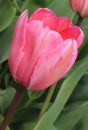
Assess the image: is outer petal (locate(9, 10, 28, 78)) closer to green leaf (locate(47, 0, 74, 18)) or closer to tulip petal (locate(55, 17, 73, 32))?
tulip petal (locate(55, 17, 73, 32))

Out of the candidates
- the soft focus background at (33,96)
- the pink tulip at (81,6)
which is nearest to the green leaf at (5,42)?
the soft focus background at (33,96)

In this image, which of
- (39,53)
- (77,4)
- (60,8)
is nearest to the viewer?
(39,53)

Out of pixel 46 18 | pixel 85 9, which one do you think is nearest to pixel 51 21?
pixel 46 18

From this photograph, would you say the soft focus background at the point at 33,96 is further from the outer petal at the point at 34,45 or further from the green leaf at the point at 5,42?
the outer petal at the point at 34,45

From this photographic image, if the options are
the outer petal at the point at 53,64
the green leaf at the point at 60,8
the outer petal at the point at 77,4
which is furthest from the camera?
the green leaf at the point at 60,8

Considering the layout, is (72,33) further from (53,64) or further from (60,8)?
(60,8)

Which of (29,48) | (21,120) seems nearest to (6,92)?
(21,120)
